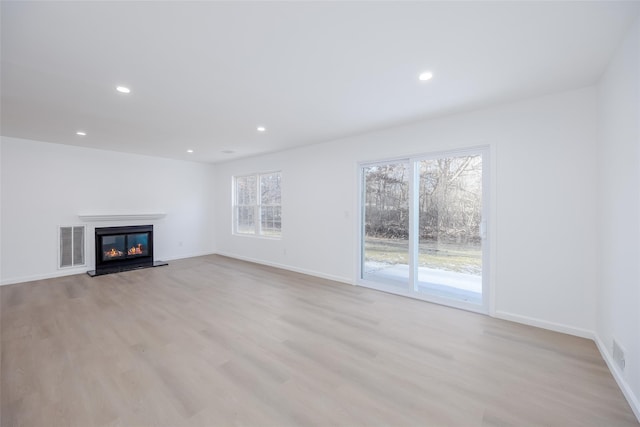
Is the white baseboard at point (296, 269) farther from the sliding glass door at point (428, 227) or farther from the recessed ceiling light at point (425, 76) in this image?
the recessed ceiling light at point (425, 76)

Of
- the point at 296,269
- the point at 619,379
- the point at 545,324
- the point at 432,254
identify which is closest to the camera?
the point at 619,379

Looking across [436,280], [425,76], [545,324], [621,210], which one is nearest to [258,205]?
[436,280]

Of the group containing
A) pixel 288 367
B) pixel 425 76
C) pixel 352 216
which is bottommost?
pixel 288 367

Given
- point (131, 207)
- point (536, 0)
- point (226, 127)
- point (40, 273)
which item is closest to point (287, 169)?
point (226, 127)

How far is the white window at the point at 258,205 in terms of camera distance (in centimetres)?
594

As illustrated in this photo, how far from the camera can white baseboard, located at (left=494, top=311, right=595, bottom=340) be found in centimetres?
262

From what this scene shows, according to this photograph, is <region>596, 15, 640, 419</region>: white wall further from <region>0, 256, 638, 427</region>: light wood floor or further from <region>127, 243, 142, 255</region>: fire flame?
<region>127, 243, 142, 255</region>: fire flame

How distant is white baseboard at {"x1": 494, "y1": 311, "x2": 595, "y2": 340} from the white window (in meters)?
4.18

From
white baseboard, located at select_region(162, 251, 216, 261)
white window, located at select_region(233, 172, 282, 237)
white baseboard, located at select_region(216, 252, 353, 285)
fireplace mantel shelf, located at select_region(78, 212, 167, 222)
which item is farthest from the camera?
white baseboard, located at select_region(162, 251, 216, 261)

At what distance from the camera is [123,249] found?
561 cm

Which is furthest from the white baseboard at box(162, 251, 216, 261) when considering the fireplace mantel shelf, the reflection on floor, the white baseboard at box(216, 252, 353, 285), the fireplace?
the reflection on floor

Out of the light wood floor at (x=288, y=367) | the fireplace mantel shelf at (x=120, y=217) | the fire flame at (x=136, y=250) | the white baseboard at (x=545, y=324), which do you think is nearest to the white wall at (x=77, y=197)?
the fireplace mantel shelf at (x=120, y=217)

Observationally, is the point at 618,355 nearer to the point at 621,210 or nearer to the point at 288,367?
the point at 621,210

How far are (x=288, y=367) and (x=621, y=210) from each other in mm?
2852
